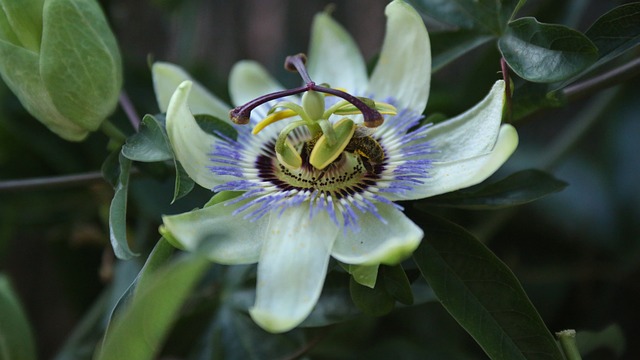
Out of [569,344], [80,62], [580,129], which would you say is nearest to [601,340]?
[569,344]

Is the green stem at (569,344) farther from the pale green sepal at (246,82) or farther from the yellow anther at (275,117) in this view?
the pale green sepal at (246,82)

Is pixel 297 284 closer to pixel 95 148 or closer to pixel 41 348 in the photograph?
pixel 95 148

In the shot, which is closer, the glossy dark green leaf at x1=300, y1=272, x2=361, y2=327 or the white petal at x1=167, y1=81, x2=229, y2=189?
the white petal at x1=167, y1=81, x2=229, y2=189

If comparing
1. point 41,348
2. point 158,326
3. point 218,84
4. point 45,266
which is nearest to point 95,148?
point 218,84

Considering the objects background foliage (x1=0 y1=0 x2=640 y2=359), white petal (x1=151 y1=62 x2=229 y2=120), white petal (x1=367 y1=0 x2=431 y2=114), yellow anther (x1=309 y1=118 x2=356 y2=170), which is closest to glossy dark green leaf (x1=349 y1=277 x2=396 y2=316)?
background foliage (x1=0 y1=0 x2=640 y2=359)

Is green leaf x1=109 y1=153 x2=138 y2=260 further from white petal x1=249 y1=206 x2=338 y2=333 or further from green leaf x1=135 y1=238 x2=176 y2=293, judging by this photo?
white petal x1=249 y1=206 x2=338 y2=333
